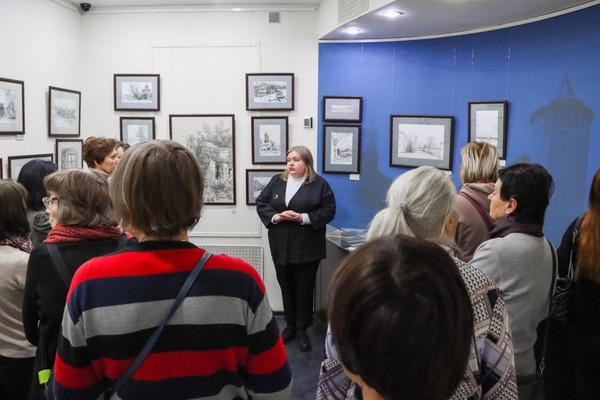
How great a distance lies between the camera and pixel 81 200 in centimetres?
177

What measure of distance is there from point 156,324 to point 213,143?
3.89m

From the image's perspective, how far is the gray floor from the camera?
349 centimetres

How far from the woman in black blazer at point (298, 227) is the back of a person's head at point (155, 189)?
9.43ft

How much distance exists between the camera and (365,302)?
74 cm

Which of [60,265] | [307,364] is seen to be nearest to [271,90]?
[307,364]

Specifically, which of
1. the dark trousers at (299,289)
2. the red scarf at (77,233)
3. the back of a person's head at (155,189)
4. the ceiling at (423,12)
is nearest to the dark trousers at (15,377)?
the red scarf at (77,233)

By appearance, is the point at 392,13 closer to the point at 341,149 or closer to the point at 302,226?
the point at 341,149

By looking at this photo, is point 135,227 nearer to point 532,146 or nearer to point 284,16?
point 532,146

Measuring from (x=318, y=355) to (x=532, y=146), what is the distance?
7.59ft

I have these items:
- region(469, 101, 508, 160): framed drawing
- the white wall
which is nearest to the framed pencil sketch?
the white wall

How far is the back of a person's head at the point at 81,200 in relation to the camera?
1.73m

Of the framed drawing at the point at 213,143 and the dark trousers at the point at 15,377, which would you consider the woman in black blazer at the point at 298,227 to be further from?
the dark trousers at the point at 15,377

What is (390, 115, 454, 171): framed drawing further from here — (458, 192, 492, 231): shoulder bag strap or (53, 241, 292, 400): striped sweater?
(53, 241, 292, 400): striped sweater

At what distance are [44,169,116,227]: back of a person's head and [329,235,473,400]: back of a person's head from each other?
1245mm
